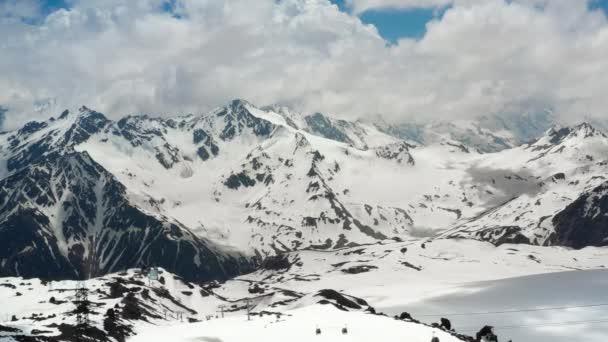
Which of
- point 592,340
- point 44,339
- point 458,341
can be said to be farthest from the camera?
point 592,340

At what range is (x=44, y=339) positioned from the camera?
11625cm

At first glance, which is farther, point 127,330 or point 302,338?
point 127,330

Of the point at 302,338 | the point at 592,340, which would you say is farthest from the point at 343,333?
the point at 592,340

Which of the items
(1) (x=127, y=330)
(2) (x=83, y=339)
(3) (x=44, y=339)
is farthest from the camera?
(1) (x=127, y=330)

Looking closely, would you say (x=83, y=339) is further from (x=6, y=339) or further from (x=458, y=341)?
(x=458, y=341)

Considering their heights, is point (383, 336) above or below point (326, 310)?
below

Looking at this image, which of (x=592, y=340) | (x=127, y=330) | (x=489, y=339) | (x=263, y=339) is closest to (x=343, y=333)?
(x=263, y=339)

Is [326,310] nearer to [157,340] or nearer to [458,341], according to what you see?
[157,340]

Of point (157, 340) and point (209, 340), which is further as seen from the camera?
point (157, 340)

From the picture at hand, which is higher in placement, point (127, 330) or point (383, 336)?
point (127, 330)

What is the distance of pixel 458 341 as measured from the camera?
85.9 meters

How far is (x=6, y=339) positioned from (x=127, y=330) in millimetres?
57667

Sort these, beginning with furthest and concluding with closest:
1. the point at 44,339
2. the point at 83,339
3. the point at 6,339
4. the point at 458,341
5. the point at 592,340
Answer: the point at 592,340
the point at 83,339
the point at 44,339
the point at 6,339
the point at 458,341

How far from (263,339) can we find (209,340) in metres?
15.2
